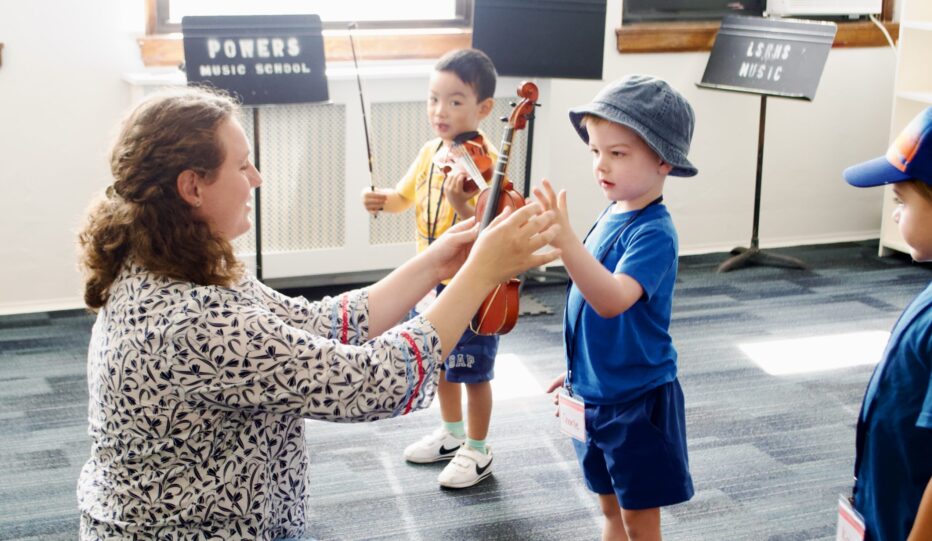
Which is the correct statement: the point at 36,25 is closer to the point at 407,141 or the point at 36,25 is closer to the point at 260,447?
the point at 407,141

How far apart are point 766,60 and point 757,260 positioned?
3.05ft

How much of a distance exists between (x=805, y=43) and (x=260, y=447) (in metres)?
3.96

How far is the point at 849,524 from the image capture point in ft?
5.43

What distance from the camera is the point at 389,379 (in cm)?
161

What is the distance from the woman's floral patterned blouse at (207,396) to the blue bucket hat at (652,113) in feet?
1.98

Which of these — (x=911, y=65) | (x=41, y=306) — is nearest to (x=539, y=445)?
(x=41, y=306)

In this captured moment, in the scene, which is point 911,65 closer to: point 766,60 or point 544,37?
point 766,60

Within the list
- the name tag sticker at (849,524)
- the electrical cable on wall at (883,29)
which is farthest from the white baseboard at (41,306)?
the electrical cable on wall at (883,29)

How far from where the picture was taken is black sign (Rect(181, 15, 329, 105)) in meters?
4.04

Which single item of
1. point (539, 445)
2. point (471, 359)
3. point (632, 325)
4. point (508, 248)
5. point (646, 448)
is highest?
point (508, 248)

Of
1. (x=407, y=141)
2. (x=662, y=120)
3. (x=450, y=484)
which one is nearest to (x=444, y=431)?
(x=450, y=484)

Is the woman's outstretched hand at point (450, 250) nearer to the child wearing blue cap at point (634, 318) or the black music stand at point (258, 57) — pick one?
the child wearing blue cap at point (634, 318)

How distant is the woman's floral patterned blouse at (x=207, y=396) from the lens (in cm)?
155

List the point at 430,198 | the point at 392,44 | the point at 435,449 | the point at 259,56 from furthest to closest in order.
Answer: the point at 392,44, the point at 259,56, the point at 435,449, the point at 430,198
